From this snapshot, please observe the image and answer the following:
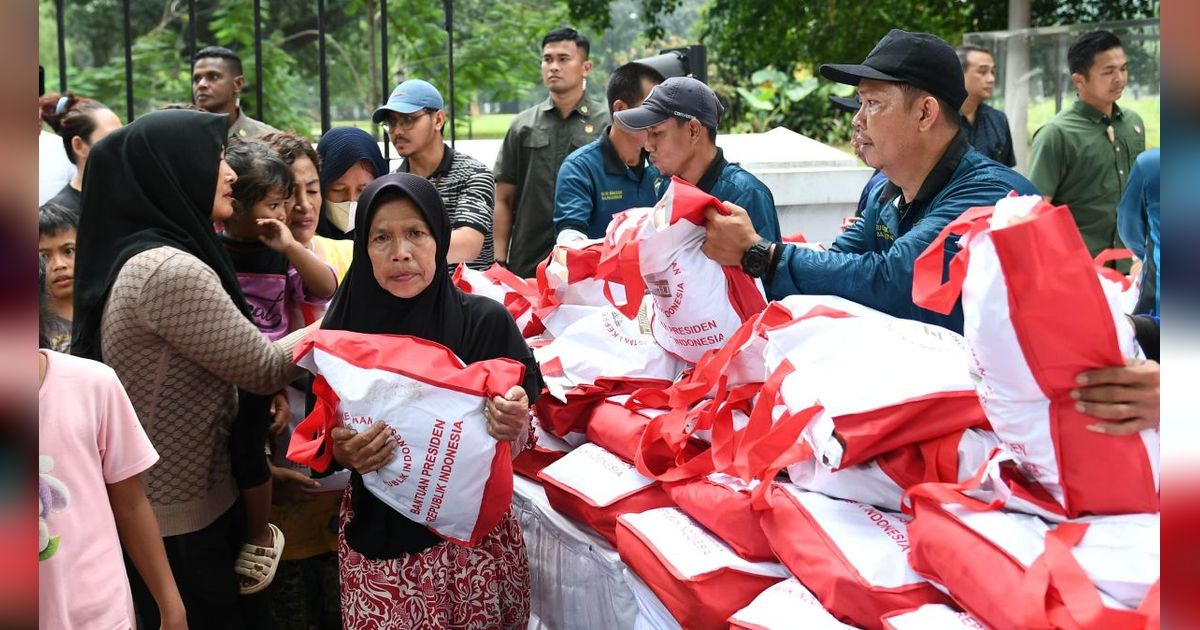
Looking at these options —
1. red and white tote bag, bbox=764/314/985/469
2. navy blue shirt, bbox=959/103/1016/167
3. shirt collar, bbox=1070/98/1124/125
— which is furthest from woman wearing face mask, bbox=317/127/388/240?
shirt collar, bbox=1070/98/1124/125

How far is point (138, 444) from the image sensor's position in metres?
2.06

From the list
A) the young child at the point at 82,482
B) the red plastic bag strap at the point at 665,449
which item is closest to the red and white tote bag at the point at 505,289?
the red plastic bag strap at the point at 665,449

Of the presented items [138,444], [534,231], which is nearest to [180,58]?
[534,231]

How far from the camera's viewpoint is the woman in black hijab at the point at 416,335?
8.77 feet

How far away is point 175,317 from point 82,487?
770mm

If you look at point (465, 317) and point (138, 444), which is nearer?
point (138, 444)

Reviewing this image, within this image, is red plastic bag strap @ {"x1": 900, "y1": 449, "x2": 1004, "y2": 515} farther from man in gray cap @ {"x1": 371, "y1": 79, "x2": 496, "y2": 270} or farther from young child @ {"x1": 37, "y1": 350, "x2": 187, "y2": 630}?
man in gray cap @ {"x1": 371, "y1": 79, "x2": 496, "y2": 270}

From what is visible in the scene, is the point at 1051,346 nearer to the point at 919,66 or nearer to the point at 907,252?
the point at 907,252

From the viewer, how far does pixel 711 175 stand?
11.5 ft

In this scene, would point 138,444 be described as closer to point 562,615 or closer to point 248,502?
point 248,502

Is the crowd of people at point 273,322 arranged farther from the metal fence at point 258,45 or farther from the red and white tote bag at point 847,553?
the metal fence at point 258,45

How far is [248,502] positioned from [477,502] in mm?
777

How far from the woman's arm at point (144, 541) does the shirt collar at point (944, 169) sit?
1.81 m

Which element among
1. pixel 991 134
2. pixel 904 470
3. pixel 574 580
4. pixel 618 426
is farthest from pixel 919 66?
pixel 991 134
